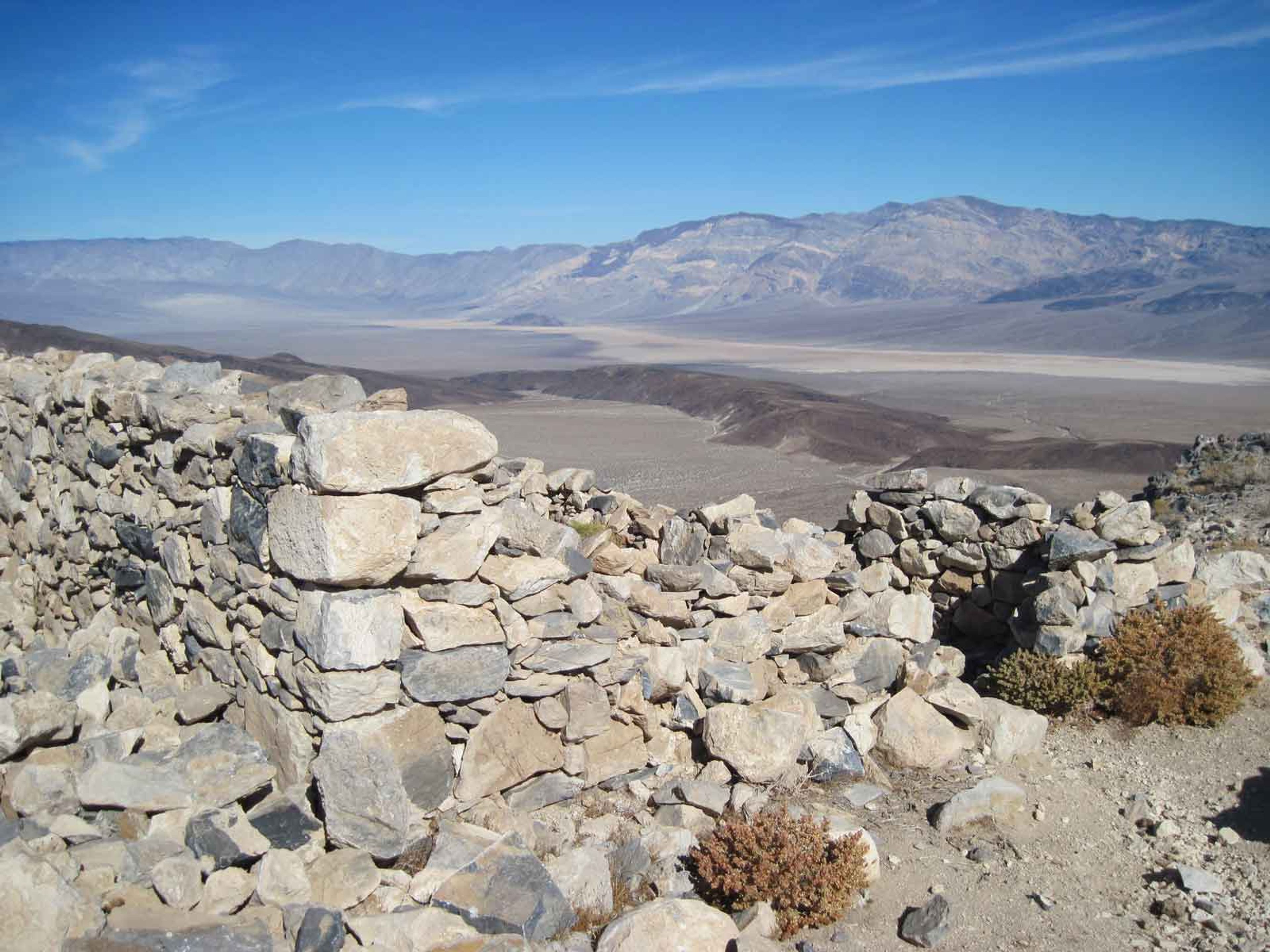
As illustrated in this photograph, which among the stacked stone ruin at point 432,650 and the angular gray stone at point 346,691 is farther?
the angular gray stone at point 346,691

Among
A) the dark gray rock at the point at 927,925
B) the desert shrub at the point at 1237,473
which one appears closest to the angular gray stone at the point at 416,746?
the dark gray rock at the point at 927,925

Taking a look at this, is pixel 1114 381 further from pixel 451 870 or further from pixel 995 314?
pixel 995 314

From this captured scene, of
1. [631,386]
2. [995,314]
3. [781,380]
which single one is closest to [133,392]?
[631,386]

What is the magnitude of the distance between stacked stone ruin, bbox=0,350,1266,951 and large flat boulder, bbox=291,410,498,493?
2 cm

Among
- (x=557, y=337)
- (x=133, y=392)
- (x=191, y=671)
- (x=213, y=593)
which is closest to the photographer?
(x=213, y=593)

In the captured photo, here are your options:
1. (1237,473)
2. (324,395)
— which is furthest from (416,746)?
(1237,473)

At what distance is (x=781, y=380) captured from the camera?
77.9 metres

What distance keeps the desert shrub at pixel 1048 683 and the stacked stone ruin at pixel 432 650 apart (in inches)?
5.6

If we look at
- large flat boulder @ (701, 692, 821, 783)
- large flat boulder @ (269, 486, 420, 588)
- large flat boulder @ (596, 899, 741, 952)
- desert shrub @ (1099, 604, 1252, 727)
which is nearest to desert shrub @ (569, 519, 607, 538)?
large flat boulder @ (701, 692, 821, 783)

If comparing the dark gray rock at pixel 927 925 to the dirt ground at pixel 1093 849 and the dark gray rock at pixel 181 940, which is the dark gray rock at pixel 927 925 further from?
the dark gray rock at pixel 181 940

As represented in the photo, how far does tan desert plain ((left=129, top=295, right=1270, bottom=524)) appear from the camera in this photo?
103ft

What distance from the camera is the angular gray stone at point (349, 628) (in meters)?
5.13

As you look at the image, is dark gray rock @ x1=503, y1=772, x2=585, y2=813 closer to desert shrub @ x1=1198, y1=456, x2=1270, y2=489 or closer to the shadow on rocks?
the shadow on rocks

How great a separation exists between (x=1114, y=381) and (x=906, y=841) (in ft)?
243
